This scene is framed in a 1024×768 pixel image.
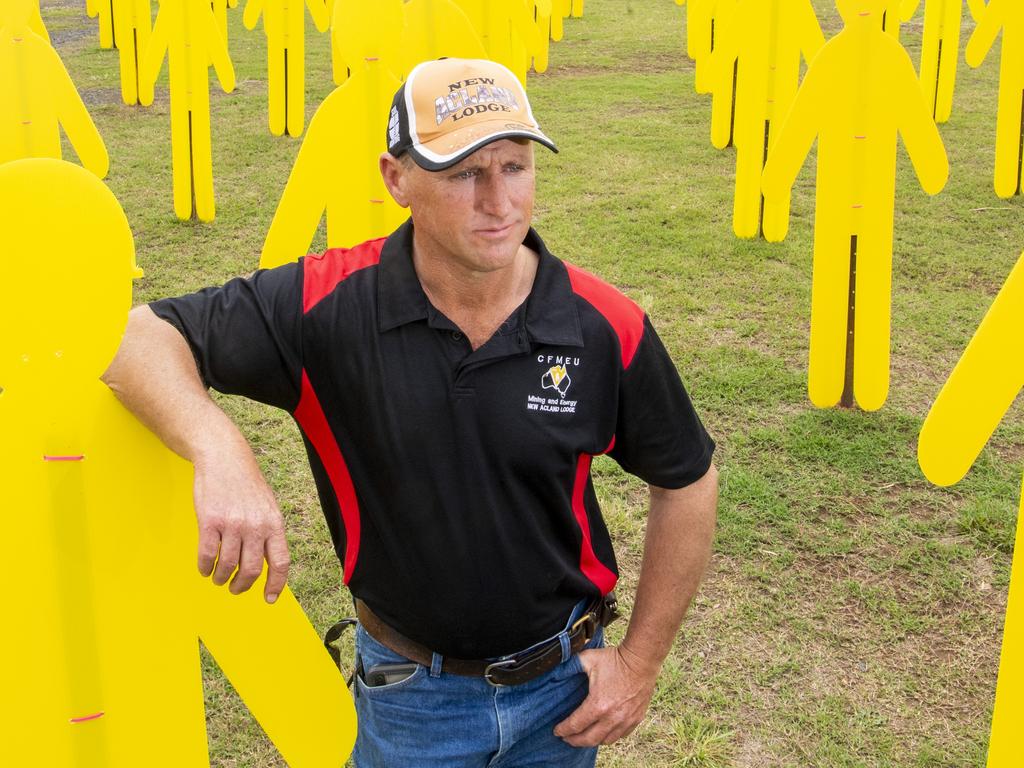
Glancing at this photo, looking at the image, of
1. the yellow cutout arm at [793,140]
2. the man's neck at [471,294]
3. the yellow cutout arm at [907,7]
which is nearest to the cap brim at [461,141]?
the man's neck at [471,294]

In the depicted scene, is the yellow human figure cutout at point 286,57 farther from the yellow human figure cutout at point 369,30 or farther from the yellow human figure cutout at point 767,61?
the yellow human figure cutout at point 369,30

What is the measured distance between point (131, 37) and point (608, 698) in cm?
872

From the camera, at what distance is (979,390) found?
2.20m

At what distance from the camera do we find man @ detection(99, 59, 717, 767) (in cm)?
180

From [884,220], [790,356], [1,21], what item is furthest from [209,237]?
[884,220]

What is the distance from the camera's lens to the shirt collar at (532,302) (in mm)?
1820

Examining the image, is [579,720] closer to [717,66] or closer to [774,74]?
[774,74]

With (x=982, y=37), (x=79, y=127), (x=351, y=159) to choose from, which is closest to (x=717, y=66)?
(x=982, y=37)

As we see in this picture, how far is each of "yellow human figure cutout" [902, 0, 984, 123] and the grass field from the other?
0.89ft

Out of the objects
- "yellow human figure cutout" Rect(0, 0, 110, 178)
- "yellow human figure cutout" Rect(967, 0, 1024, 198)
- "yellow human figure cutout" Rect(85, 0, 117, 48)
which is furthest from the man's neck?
"yellow human figure cutout" Rect(85, 0, 117, 48)

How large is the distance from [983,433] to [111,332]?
1589 mm

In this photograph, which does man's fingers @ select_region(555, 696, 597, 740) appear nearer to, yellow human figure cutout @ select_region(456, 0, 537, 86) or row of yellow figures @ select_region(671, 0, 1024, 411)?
row of yellow figures @ select_region(671, 0, 1024, 411)

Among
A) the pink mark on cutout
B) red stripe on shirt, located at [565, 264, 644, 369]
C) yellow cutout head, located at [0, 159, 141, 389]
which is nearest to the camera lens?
yellow cutout head, located at [0, 159, 141, 389]

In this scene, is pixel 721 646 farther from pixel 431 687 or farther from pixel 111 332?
pixel 111 332
